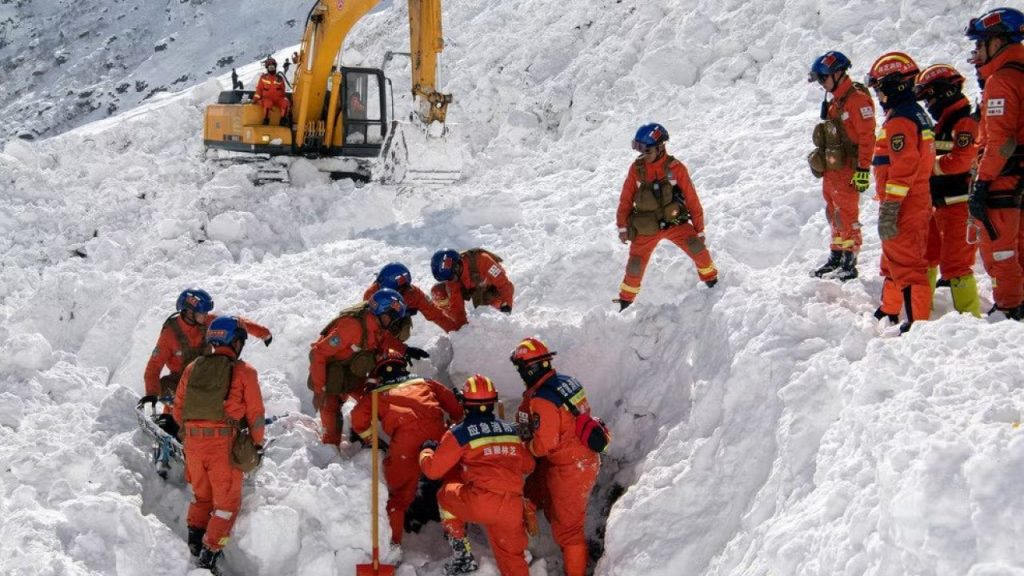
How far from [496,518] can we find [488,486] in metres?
0.20

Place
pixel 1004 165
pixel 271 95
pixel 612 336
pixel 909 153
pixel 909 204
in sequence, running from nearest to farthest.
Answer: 1. pixel 1004 165
2. pixel 909 153
3. pixel 909 204
4. pixel 612 336
5. pixel 271 95

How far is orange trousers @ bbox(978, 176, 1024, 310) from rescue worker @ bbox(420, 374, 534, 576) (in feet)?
9.94

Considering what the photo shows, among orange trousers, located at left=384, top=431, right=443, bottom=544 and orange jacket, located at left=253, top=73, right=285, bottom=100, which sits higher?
orange jacket, located at left=253, top=73, right=285, bottom=100

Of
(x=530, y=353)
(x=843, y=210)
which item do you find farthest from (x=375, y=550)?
(x=843, y=210)

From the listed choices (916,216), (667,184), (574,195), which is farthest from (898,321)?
(574,195)

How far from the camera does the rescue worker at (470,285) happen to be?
741 centimetres

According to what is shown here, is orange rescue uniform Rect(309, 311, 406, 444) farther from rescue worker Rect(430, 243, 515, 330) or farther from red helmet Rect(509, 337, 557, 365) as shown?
red helmet Rect(509, 337, 557, 365)

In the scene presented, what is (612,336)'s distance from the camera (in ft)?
21.7

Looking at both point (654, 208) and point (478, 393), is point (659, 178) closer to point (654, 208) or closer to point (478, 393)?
point (654, 208)

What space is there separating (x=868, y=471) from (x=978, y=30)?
2764 mm

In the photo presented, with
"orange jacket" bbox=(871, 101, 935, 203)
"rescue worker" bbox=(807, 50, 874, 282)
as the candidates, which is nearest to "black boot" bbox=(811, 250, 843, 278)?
"rescue worker" bbox=(807, 50, 874, 282)

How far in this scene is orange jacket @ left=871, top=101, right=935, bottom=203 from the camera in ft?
16.8

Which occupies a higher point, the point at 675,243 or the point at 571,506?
the point at 675,243

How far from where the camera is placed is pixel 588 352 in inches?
261
